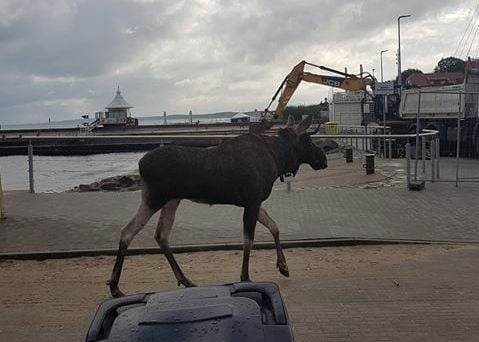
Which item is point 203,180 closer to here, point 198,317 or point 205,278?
point 205,278

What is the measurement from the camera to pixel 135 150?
145ft

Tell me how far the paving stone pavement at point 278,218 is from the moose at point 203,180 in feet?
8.20

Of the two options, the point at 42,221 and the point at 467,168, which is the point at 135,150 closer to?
the point at 467,168

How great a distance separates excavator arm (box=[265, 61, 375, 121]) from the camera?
16.9m

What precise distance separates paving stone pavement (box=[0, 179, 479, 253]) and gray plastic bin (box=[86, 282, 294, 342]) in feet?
22.1

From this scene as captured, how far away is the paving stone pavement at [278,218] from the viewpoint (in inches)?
352

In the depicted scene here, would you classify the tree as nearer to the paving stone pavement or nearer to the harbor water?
the harbor water

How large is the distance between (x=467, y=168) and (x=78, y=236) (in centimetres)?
1428

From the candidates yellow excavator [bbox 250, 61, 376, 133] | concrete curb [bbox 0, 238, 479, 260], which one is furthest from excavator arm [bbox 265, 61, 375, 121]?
concrete curb [bbox 0, 238, 479, 260]

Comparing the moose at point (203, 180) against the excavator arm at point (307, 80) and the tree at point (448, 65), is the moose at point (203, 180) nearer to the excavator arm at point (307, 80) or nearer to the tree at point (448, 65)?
the excavator arm at point (307, 80)

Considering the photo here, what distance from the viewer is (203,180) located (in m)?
5.96

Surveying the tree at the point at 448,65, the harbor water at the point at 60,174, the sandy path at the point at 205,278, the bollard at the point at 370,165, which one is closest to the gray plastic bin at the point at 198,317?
the sandy path at the point at 205,278

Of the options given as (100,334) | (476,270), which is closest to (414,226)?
(476,270)

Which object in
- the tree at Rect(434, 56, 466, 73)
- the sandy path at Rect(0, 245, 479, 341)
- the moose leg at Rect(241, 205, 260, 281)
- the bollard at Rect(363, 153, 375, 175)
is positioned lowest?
the sandy path at Rect(0, 245, 479, 341)
